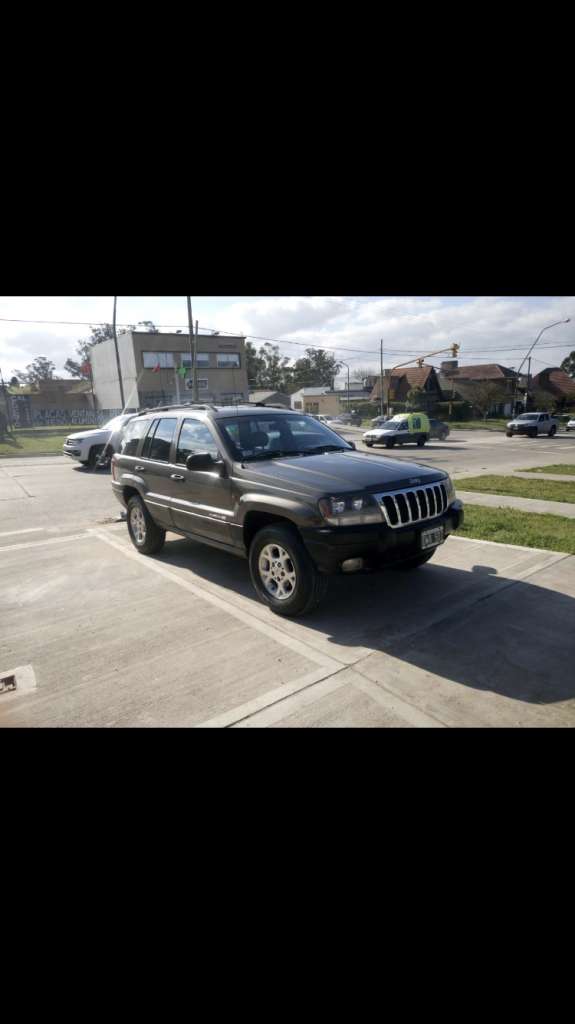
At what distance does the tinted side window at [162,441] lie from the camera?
5.65 metres

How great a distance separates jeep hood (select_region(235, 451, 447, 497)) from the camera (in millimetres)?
3953

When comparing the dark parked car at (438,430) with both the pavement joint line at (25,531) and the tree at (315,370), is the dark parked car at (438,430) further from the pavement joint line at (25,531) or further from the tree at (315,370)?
the tree at (315,370)

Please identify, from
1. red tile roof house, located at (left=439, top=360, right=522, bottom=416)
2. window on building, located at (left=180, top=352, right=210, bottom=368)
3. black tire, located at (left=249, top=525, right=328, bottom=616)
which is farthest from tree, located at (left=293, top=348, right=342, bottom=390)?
black tire, located at (left=249, top=525, right=328, bottom=616)

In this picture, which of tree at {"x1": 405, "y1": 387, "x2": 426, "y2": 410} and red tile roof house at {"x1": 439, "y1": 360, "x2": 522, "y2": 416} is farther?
red tile roof house at {"x1": 439, "y1": 360, "x2": 522, "y2": 416}

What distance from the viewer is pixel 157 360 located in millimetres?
40094

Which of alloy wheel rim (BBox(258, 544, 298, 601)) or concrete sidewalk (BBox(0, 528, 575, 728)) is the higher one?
alloy wheel rim (BBox(258, 544, 298, 601))

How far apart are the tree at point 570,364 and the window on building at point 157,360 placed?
8319 centimetres

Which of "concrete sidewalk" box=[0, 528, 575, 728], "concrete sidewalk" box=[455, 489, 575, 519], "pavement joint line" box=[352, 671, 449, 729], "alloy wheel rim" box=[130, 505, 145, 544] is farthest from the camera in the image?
"concrete sidewalk" box=[455, 489, 575, 519]

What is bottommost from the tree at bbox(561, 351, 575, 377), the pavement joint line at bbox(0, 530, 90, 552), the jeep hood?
the pavement joint line at bbox(0, 530, 90, 552)

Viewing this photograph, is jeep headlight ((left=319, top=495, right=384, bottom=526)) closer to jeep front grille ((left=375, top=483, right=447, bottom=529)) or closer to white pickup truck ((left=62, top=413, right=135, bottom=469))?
jeep front grille ((left=375, top=483, right=447, bottom=529))

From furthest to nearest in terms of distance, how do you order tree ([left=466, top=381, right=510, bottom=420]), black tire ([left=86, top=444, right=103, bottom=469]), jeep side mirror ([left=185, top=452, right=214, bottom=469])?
tree ([left=466, top=381, right=510, bottom=420])
black tire ([left=86, top=444, right=103, bottom=469])
jeep side mirror ([left=185, top=452, right=214, bottom=469])

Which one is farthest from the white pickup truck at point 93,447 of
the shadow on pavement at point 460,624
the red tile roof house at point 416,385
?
the red tile roof house at point 416,385
